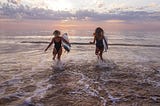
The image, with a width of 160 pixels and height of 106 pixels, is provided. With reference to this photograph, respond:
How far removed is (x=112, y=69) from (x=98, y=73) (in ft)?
4.60

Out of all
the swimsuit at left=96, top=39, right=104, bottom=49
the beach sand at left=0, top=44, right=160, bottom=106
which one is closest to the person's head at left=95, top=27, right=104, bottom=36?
the swimsuit at left=96, top=39, right=104, bottom=49

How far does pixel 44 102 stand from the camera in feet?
23.7

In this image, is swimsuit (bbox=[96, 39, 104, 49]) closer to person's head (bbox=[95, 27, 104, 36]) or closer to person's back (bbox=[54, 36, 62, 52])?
person's head (bbox=[95, 27, 104, 36])

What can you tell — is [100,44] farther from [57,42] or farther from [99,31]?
[57,42]

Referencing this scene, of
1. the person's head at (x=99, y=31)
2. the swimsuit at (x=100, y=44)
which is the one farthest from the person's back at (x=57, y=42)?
the swimsuit at (x=100, y=44)

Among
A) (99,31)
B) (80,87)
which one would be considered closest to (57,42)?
(99,31)

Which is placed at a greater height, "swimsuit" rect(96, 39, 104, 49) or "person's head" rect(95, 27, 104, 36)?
"person's head" rect(95, 27, 104, 36)

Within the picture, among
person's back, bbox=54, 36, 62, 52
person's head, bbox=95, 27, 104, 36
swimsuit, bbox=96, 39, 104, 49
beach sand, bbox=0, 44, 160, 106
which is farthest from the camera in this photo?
swimsuit, bbox=96, 39, 104, 49

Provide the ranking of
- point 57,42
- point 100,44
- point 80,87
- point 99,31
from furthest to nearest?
point 100,44 → point 99,31 → point 57,42 → point 80,87

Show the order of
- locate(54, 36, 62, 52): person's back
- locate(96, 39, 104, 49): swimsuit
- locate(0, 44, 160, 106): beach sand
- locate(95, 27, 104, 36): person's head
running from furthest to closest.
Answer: locate(96, 39, 104, 49): swimsuit, locate(95, 27, 104, 36): person's head, locate(54, 36, 62, 52): person's back, locate(0, 44, 160, 106): beach sand

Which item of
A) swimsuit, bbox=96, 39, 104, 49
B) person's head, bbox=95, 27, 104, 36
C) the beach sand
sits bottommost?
the beach sand

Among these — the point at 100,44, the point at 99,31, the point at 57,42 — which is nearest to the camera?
the point at 57,42

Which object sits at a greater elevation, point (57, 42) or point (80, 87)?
point (57, 42)

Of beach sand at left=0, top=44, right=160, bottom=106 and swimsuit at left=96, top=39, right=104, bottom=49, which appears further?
swimsuit at left=96, top=39, right=104, bottom=49
